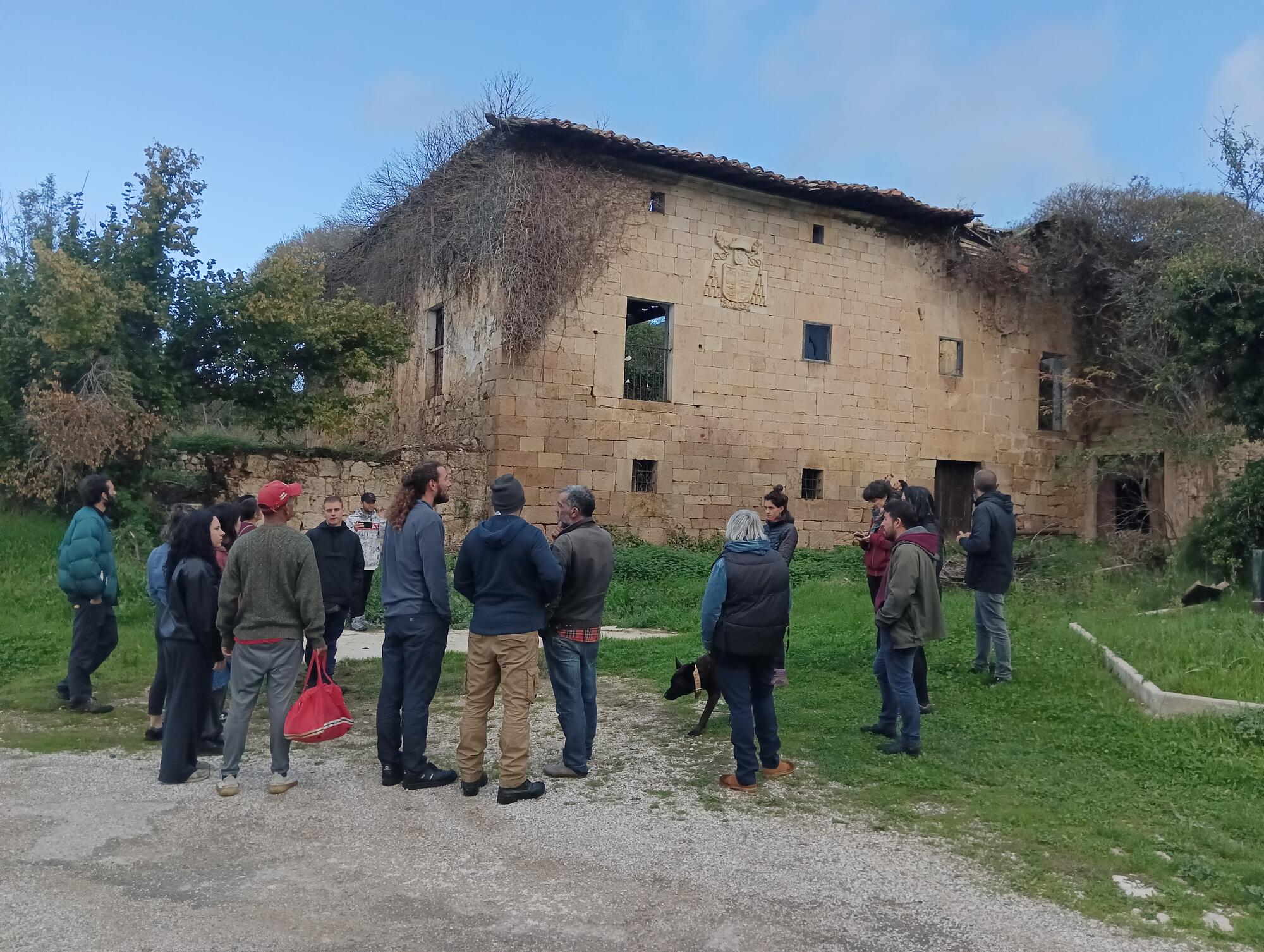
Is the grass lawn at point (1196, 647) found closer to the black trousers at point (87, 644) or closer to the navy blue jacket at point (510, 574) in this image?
the navy blue jacket at point (510, 574)

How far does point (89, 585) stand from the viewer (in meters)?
7.11

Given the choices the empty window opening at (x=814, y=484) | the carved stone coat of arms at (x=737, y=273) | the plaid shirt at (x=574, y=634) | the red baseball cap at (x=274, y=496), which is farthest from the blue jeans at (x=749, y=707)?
the empty window opening at (x=814, y=484)

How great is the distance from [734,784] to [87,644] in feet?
15.9

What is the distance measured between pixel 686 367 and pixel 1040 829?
12707mm

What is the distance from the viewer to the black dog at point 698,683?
22.0 feet

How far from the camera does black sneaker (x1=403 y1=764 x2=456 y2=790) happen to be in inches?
217

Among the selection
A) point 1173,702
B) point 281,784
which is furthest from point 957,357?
point 281,784

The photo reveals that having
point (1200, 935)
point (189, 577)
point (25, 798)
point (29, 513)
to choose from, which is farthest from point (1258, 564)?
point (29, 513)

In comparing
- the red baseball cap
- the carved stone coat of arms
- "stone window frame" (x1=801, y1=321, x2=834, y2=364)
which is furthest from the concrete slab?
"stone window frame" (x1=801, y1=321, x2=834, y2=364)

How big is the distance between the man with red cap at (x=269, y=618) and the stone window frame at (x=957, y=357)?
16.4m

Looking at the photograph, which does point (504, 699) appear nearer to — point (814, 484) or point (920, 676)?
point (920, 676)

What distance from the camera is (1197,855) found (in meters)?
4.51

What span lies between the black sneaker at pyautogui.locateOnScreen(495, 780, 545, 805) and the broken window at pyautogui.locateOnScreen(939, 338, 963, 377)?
53.3 ft

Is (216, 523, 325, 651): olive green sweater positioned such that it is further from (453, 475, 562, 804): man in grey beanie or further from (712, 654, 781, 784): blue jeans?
(712, 654, 781, 784): blue jeans
